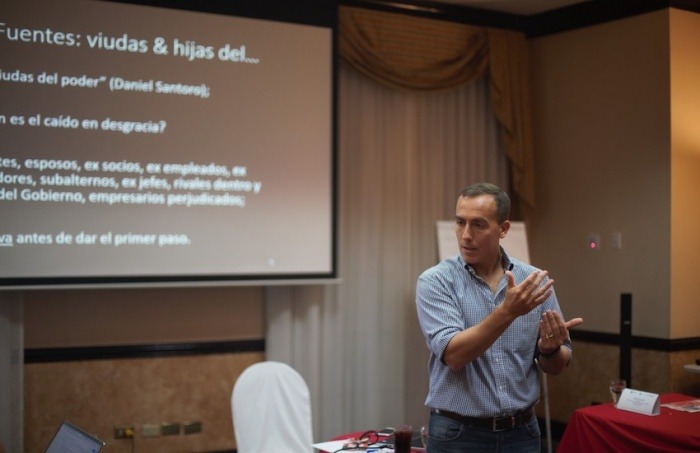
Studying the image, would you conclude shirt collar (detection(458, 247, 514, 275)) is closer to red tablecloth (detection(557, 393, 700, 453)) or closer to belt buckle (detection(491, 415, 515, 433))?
belt buckle (detection(491, 415, 515, 433))

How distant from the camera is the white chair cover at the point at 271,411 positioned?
3619 millimetres

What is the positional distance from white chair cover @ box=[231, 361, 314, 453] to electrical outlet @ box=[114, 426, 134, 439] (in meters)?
1.27

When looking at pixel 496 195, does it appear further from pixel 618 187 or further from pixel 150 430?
pixel 618 187

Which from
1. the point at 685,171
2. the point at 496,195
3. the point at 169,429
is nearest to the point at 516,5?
the point at 685,171

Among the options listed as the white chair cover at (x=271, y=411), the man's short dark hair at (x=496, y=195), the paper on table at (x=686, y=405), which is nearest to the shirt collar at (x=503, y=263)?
the man's short dark hair at (x=496, y=195)

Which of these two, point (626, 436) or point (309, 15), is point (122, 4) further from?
point (626, 436)

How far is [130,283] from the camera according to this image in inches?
178

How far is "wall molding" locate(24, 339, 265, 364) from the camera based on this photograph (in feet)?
15.0

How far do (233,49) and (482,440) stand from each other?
3.16 meters

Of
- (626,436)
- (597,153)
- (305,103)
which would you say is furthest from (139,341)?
(597,153)

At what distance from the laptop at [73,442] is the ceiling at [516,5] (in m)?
3.97

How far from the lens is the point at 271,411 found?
370 cm

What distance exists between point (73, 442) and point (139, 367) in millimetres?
1979

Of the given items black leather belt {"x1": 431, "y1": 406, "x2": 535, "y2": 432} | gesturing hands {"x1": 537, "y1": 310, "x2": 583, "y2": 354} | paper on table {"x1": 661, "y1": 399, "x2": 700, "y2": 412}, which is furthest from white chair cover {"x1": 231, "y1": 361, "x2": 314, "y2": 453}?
paper on table {"x1": 661, "y1": 399, "x2": 700, "y2": 412}
